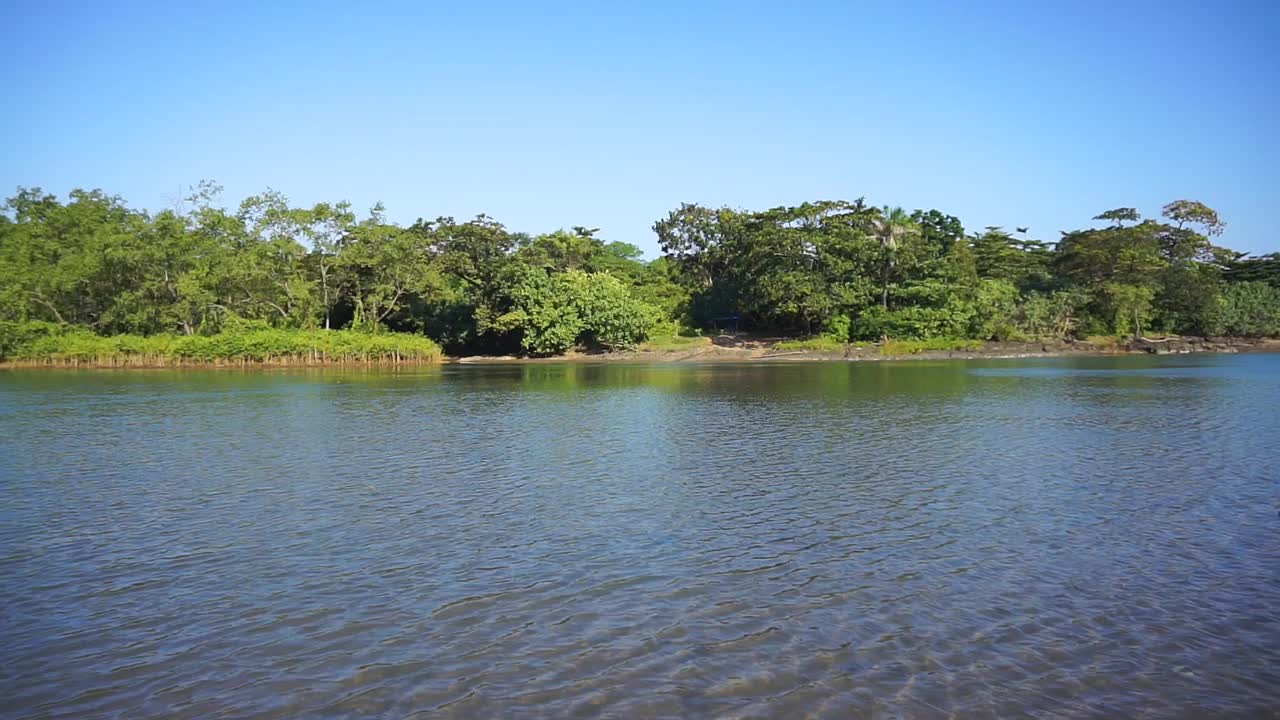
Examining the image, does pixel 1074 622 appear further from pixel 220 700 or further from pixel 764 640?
pixel 220 700

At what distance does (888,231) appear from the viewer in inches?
2872

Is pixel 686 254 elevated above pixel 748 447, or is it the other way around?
pixel 686 254

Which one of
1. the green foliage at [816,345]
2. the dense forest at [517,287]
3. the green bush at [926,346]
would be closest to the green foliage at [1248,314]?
the dense forest at [517,287]

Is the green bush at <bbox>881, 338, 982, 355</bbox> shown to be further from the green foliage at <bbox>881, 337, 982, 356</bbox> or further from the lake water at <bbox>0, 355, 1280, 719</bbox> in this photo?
the lake water at <bbox>0, 355, 1280, 719</bbox>

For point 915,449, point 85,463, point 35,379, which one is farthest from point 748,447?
point 35,379

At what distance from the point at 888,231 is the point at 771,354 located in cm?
1541

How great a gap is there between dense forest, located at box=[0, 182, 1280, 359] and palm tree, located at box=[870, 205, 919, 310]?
168mm

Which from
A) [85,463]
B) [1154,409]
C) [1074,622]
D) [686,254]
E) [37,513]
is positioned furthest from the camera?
[686,254]

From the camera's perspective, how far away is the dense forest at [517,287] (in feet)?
213

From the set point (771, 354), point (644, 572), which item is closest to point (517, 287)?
point (771, 354)

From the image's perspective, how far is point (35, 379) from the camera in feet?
153

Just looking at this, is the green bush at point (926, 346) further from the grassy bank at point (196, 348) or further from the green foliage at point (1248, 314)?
the grassy bank at point (196, 348)

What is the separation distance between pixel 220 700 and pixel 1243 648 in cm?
865

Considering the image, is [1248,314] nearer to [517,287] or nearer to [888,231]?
[888,231]
